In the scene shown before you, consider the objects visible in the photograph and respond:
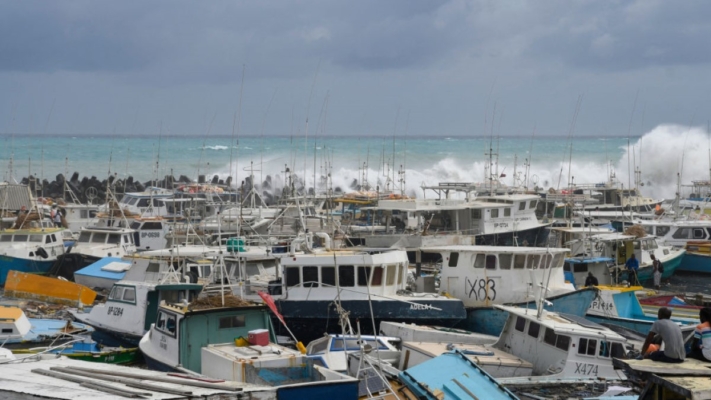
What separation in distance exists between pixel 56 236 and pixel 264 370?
22266 millimetres

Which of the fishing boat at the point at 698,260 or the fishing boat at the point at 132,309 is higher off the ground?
the fishing boat at the point at 698,260

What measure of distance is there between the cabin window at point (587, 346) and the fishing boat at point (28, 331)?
11.1 metres

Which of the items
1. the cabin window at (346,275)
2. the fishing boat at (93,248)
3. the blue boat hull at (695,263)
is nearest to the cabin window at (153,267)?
the cabin window at (346,275)

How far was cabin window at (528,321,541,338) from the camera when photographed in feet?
63.5

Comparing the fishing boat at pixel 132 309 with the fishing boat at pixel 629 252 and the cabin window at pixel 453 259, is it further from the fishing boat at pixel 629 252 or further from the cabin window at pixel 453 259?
the fishing boat at pixel 629 252

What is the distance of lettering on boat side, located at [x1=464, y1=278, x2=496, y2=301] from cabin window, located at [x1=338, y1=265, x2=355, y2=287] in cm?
303

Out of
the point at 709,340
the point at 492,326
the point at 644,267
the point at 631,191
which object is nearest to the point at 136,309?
the point at 492,326

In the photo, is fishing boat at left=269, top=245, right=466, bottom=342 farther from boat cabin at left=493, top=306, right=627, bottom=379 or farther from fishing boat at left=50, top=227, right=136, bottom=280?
fishing boat at left=50, top=227, right=136, bottom=280

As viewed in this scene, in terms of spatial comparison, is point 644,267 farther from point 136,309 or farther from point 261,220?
point 136,309

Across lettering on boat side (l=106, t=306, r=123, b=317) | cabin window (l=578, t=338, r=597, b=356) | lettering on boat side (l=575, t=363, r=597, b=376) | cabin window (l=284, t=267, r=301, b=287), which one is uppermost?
Result: cabin window (l=284, t=267, r=301, b=287)

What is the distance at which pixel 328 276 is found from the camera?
75.6ft

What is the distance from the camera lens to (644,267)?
33.6m

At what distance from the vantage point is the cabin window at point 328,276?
75.4 ft

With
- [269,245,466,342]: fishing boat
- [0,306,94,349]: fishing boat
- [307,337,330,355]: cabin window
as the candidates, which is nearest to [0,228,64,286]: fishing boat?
[0,306,94,349]: fishing boat
